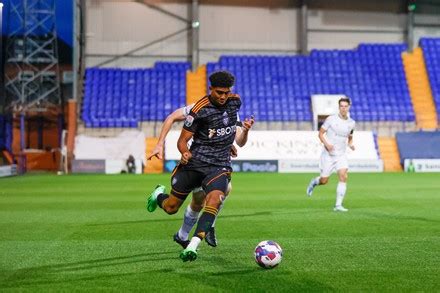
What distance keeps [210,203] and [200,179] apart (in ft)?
1.94

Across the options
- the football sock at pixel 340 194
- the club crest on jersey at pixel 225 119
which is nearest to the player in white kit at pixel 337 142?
the football sock at pixel 340 194

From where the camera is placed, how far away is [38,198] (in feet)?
53.3

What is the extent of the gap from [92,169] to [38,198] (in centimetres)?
1405

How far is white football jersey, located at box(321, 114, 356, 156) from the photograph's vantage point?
43.9 feet

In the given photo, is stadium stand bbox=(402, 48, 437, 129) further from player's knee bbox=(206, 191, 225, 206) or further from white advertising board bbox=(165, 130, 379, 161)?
player's knee bbox=(206, 191, 225, 206)

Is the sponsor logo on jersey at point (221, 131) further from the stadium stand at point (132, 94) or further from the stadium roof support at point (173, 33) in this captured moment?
the stadium roof support at point (173, 33)

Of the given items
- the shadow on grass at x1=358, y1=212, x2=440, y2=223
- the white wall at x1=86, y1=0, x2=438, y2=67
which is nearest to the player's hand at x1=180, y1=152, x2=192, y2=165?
the shadow on grass at x1=358, y1=212, x2=440, y2=223

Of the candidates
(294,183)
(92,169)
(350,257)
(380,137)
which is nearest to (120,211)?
(350,257)

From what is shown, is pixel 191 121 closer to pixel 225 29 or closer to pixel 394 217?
pixel 394 217

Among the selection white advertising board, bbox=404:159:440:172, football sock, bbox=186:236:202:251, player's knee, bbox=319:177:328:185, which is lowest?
white advertising board, bbox=404:159:440:172

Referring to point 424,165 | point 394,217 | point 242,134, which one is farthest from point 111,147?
point 242,134

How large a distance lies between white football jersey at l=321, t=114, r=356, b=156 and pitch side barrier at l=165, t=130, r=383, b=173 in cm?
1634

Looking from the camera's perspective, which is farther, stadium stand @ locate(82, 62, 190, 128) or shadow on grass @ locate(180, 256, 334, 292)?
stadium stand @ locate(82, 62, 190, 128)

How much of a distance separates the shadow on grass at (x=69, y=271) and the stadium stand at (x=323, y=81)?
27.0 meters
